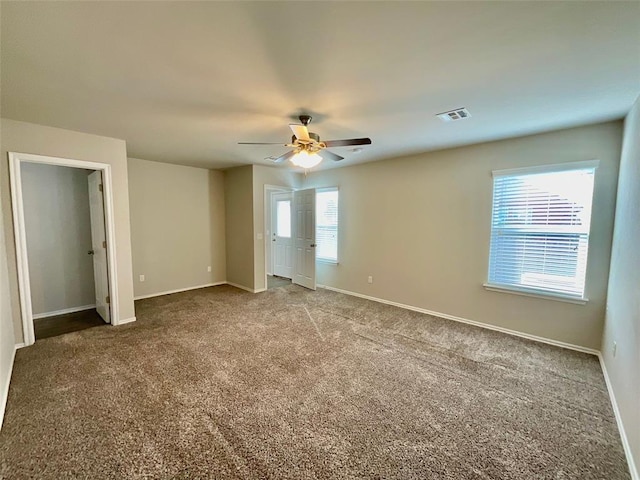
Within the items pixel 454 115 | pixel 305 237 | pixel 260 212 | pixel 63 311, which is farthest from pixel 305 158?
pixel 63 311

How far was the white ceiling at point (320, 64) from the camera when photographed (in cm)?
144

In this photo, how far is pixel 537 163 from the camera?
3.36 metres

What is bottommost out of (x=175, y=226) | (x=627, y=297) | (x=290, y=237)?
(x=627, y=297)

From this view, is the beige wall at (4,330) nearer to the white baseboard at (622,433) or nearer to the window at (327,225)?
the white baseboard at (622,433)

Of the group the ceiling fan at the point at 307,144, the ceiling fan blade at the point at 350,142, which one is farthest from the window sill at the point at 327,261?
the ceiling fan blade at the point at 350,142

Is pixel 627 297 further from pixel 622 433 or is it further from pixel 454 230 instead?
pixel 454 230

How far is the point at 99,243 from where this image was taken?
3967mm

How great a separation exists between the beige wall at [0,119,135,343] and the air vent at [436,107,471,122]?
3.98 meters

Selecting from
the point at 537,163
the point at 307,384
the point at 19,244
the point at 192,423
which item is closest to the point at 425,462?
the point at 307,384

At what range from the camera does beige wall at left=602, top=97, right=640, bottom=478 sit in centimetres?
184

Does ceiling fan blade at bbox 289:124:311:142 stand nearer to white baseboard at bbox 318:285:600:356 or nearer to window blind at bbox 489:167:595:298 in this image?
window blind at bbox 489:167:595:298

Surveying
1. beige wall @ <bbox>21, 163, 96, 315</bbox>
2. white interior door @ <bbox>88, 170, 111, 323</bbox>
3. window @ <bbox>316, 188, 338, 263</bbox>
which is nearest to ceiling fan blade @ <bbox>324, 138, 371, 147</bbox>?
window @ <bbox>316, 188, 338, 263</bbox>

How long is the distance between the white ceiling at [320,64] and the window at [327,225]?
2699 millimetres

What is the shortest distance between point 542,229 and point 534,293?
79 cm
